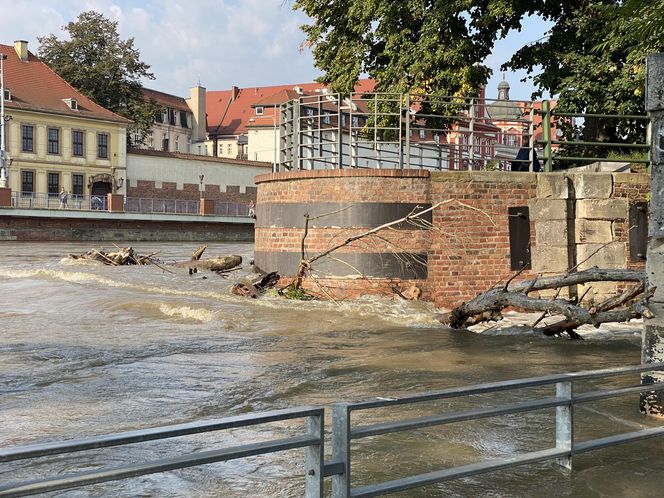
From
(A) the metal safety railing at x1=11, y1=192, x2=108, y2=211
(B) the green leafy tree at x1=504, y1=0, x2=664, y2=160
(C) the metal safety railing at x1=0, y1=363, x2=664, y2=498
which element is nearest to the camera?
(C) the metal safety railing at x1=0, y1=363, x2=664, y2=498

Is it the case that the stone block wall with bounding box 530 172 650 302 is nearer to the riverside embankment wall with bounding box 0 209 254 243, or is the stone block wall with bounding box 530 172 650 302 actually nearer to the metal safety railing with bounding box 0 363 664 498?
the metal safety railing with bounding box 0 363 664 498

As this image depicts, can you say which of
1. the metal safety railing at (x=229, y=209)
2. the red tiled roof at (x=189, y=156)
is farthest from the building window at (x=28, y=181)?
the metal safety railing at (x=229, y=209)

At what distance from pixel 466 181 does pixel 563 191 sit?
1778 mm

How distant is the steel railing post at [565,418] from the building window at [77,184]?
63.2 metres

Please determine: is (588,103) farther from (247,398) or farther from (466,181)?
(247,398)

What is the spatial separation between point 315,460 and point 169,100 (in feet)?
320

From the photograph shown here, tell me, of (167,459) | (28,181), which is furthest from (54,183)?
(167,459)

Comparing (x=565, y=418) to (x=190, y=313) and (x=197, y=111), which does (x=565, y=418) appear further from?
(x=197, y=111)

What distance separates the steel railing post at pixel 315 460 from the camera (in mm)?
3859

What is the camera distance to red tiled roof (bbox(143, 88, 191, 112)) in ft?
313

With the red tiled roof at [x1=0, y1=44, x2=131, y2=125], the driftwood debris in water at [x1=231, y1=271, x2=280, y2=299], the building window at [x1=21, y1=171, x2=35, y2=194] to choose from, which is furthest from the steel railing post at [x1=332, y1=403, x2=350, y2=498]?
the building window at [x1=21, y1=171, x2=35, y2=194]

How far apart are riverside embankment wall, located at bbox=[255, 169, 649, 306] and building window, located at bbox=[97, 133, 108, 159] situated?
5288 centimetres

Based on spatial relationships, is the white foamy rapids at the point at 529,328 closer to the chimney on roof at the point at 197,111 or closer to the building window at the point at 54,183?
the building window at the point at 54,183

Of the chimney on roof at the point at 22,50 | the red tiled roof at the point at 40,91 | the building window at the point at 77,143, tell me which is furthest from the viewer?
the chimney on roof at the point at 22,50
